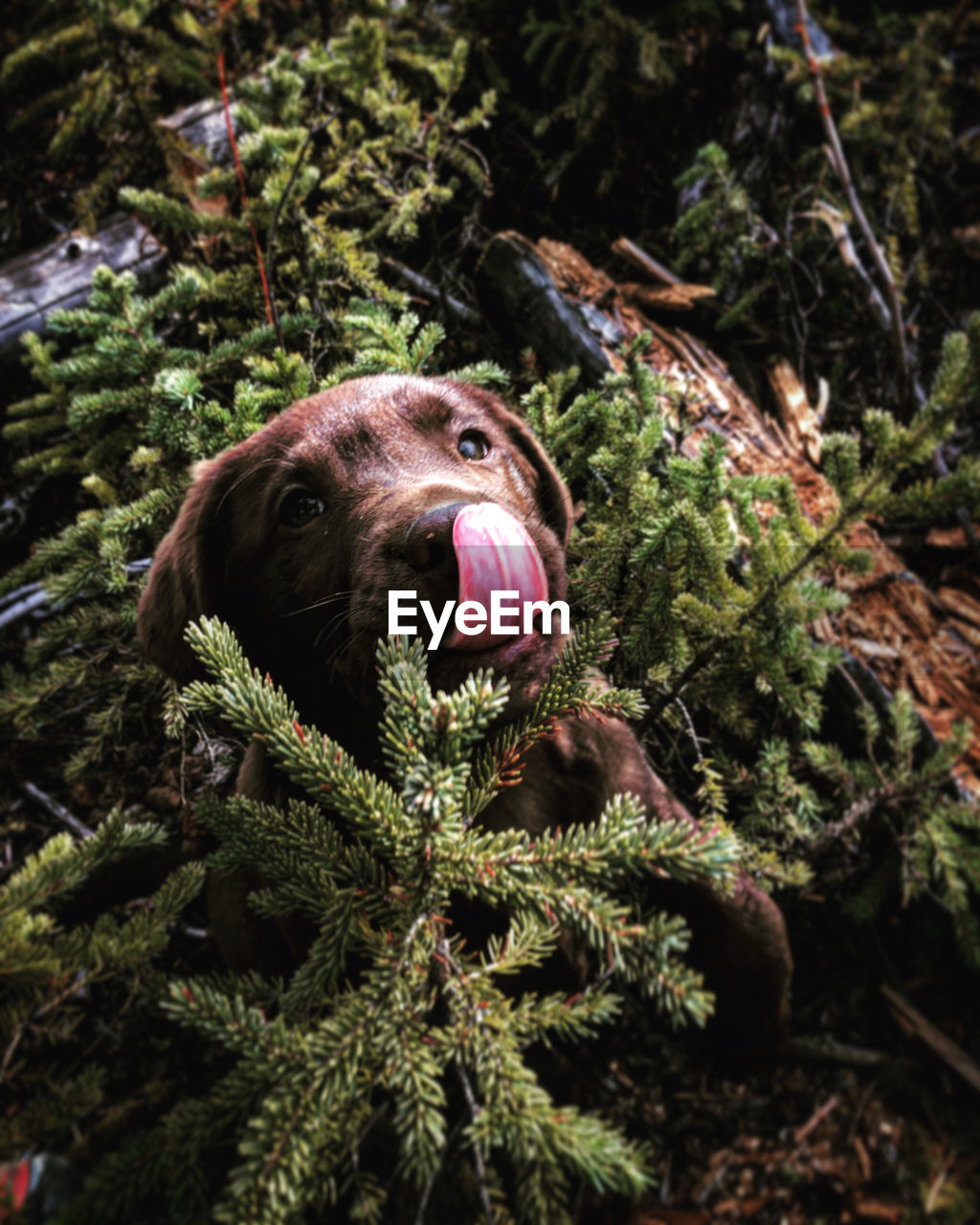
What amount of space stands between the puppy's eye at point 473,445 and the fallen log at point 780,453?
862 mm

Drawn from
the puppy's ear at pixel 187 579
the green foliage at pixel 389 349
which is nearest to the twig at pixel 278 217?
the green foliage at pixel 389 349

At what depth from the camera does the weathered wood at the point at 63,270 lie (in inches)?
136

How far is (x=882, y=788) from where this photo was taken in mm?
2176

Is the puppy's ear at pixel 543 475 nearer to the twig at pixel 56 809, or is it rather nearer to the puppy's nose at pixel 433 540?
the puppy's nose at pixel 433 540

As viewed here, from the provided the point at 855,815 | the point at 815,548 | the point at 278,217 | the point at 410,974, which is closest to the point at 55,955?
the point at 410,974

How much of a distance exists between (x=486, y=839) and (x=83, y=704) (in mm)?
2372

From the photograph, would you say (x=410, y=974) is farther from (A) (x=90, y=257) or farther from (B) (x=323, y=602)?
(A) (x=90, y=257)

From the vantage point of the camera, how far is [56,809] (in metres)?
2.60

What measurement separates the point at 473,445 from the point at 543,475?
0.89 ft

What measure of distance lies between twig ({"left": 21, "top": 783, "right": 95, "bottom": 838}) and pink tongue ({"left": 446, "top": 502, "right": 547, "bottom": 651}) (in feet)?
6.66

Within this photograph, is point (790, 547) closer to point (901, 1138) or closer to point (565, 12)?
point (901, 1138)

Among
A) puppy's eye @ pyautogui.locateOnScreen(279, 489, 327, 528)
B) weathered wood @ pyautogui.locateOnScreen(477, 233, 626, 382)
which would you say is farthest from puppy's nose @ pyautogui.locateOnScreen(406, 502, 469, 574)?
weathered wood @ pyautogui.locateOnScreen(477, 233, 626, 382)

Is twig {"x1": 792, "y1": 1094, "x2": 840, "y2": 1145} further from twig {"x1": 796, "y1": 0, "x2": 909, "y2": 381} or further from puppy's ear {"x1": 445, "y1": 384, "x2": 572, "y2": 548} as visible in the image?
twig {"x1": 796, "y1": 0, "x2": 909, "y2": 381}

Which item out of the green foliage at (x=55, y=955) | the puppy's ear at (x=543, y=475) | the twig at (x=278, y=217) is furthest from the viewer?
the twig at (x=278, y=217)
